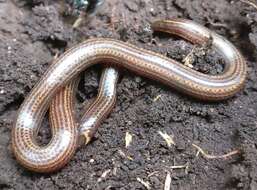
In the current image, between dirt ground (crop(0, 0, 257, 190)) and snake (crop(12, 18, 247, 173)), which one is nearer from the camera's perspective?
dirt ground (crop(0, 0, 257, 190))

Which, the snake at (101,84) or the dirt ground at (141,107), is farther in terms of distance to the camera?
the snake at (101,84)

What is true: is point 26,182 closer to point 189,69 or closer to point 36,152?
point 36,152

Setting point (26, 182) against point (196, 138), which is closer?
point (26, 182)

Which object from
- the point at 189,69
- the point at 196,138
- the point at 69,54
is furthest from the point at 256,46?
the point at 69,54
